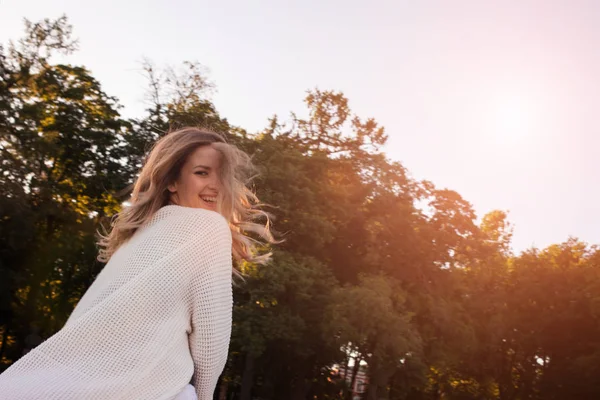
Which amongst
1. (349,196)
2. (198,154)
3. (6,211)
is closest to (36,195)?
(6,211)

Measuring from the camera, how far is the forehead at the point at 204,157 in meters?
2.88

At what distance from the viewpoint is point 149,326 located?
2248mm

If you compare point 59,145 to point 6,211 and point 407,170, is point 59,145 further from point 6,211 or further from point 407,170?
point 407,170

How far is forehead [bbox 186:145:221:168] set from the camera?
2.88 meters

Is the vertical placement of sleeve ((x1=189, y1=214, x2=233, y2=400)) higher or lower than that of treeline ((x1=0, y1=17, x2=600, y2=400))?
lower

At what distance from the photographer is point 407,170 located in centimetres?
3206

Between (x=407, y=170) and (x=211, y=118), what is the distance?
366 inches

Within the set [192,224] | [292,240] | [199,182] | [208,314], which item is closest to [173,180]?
[199,182]

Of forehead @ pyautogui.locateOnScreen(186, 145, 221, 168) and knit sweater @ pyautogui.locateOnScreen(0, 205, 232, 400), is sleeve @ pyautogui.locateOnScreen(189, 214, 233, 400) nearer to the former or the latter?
knit sweater @ pyautogui.locateOnScreen(0, 205, 232, 400)

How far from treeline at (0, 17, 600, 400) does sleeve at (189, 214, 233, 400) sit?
22235 millimetres

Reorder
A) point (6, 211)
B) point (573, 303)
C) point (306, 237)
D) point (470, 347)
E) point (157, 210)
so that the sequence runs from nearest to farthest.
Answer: point (157, 210) < point (6, 211) < point (306, 237) < point (470, 347) < point (573, 303)

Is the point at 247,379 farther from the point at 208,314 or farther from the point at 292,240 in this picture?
the point at 208,314

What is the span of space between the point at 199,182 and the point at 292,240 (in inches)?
1022

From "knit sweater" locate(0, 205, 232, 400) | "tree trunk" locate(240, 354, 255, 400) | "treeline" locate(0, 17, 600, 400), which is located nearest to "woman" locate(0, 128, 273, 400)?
"knit sweater" locate(0, 205, 232, 400)
